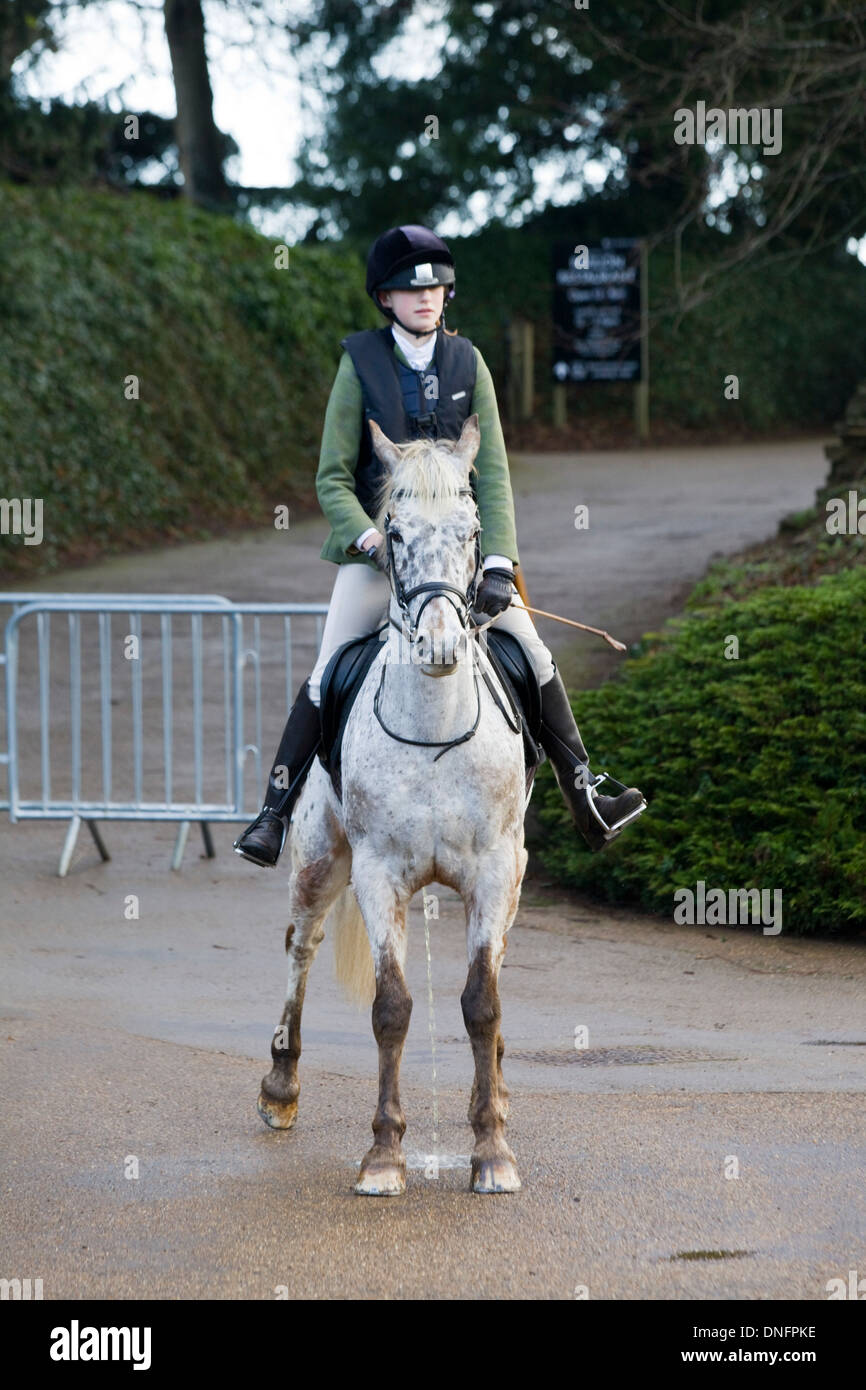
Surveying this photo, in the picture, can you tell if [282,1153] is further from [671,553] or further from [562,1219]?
[671,553]

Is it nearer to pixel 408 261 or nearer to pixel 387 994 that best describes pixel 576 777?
pixel 387 994

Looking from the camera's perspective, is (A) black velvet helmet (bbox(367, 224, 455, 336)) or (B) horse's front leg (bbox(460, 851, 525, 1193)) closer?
(B) horse's front leg (bbox(460, 851, 525, 1193))

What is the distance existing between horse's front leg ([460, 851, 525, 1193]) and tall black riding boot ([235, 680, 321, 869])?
102cm

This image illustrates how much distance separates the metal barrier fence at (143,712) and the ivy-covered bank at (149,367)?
307 cm

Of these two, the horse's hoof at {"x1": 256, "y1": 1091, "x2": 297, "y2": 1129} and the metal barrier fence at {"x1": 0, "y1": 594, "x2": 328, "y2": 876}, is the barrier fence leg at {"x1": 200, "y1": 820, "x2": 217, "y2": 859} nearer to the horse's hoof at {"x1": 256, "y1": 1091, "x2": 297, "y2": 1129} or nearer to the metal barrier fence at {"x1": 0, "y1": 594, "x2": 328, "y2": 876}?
the metal barrier fence at {"x1": 0, "y1": 594, "x2": 328, "y2": 876}

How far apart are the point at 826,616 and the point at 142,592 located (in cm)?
839

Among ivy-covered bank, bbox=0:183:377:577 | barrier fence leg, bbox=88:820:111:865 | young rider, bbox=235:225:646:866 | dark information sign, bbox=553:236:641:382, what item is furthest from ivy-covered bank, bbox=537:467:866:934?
dark information sign, bbox=553:236:641:382

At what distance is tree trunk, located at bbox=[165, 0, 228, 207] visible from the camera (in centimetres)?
2411

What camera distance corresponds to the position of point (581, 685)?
11.4 meters

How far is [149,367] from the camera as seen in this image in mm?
19406

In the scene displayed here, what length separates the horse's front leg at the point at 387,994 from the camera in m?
4.94

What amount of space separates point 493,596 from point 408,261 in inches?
47.4
